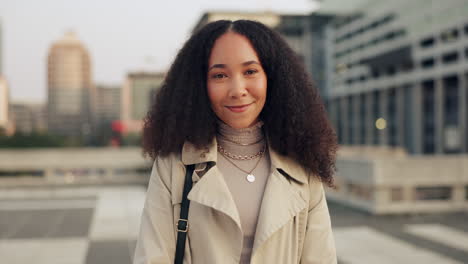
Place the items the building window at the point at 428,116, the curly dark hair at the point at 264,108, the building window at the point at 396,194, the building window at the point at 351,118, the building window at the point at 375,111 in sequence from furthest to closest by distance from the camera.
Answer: the building window at the point at 351,118 < the building window at the point at 375,111 < the building window at the point at 428,116 < the building window at the point at 396,194 < the curly dark hair at the point at 264,108

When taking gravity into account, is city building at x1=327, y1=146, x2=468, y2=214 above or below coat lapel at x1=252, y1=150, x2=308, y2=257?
below

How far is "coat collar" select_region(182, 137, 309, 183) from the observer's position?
1.70 meters

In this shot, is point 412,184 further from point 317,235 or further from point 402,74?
point 402,74

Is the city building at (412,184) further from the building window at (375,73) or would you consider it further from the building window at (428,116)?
the building window at (375,73)

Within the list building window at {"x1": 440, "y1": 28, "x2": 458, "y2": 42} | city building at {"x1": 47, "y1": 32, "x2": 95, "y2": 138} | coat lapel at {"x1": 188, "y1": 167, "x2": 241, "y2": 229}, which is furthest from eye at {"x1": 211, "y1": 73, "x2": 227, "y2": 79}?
city building at {"x1": 47, "y1": 32, "x2": 95, "y2": 138}

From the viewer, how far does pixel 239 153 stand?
1802mm

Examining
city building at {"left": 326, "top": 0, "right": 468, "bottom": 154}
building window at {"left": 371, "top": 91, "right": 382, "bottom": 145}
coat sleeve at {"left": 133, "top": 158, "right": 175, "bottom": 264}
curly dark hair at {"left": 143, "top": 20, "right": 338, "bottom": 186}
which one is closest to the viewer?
coat sleeve at {"left": 133, "top": 158, "right": 175, "bottom": 264}

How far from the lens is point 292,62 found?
183cm

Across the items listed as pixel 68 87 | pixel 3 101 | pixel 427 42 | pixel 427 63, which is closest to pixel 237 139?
pixel 427 42

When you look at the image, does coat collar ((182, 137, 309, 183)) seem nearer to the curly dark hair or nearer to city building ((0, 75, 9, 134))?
the curly dark hair

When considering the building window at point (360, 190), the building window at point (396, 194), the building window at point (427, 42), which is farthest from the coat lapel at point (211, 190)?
the building window at point (427, 42)

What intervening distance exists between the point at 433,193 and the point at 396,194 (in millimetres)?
852

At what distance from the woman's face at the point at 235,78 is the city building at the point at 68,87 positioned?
572 feet

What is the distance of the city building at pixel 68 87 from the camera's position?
6683 inches
